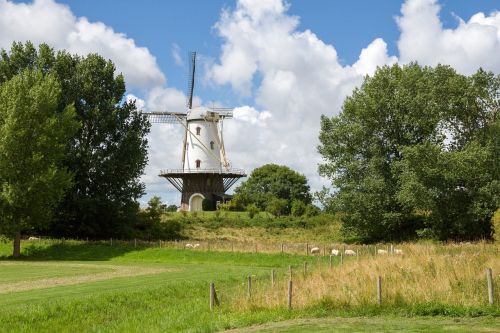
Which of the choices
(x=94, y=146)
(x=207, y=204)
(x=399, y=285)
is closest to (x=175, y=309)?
(x=399, y=285)

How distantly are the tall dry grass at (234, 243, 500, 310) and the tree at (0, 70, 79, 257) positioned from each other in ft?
88.1

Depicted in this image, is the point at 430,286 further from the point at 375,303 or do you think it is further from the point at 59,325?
the point at 59,325

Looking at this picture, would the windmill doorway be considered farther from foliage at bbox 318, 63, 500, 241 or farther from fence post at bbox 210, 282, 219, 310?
fence post at bbox 210, 282, 219, 310

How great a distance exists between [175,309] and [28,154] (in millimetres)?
28603

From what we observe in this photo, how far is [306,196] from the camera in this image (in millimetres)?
103625

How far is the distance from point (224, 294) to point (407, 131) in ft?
105

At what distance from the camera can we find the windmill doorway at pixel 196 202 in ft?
254

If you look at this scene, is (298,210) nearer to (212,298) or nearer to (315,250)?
(315,250)

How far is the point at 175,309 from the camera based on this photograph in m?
20.7

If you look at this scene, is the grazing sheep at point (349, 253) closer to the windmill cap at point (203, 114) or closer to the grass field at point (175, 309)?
the grass field at point (175, 309)

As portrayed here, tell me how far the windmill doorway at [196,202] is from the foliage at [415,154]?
92.0ft

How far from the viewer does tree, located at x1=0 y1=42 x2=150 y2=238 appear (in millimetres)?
54062

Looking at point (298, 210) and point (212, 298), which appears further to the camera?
point (298, 210)

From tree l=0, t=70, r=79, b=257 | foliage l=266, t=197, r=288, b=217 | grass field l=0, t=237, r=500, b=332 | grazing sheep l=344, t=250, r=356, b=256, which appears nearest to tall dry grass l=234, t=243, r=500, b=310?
grass field l=0, t=237, r=500, b=332
